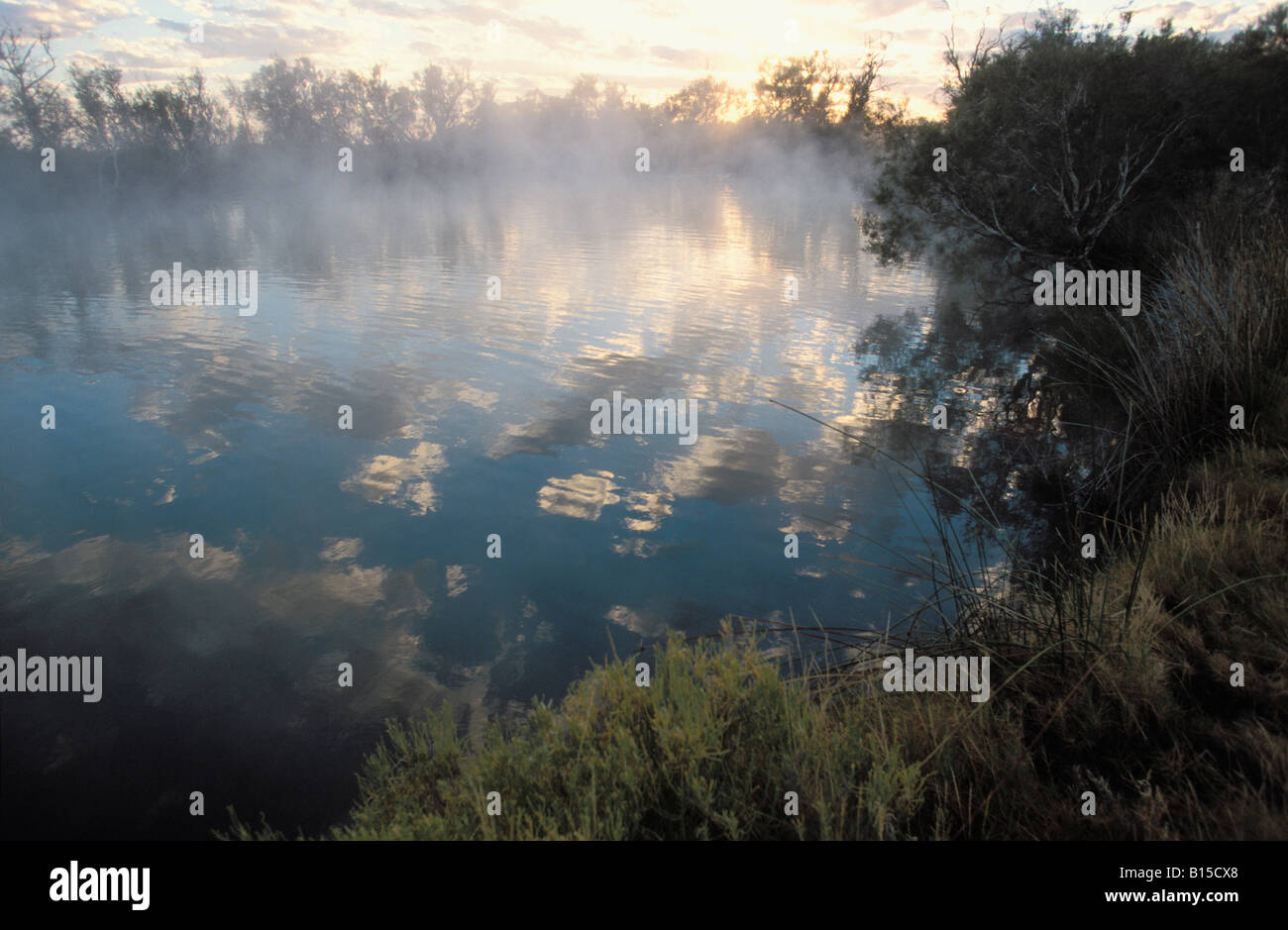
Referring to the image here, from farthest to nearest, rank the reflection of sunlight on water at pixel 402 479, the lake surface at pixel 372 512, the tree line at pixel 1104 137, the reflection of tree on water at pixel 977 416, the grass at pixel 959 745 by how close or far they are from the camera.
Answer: the tree line at pixel 1104 137 < the reflection of sunlight on water at pixel 402 479 < the reflection of tree on water at pixel 977 416 < the lake surface at pixel 372 512 < the grass at pixel 959 745

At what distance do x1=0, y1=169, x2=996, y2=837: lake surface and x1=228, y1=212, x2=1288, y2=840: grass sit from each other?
3.25 feet

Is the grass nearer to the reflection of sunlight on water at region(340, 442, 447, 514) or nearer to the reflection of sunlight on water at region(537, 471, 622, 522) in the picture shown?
the reflection of sunlight on water at region(537, 471, 622, 522)

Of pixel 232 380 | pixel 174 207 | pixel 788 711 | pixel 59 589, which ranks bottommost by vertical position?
pixel 59 589

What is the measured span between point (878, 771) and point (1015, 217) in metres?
14.7

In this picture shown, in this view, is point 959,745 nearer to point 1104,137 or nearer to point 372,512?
point 372,512

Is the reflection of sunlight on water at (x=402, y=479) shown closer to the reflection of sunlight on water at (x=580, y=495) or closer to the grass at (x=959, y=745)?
the reflection of sunlight on water at (x=580, y=495)

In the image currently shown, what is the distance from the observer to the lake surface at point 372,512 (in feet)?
15.0

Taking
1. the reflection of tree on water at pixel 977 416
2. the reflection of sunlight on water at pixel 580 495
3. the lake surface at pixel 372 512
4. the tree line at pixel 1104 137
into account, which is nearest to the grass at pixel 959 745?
the lake surface at pixel 372 512

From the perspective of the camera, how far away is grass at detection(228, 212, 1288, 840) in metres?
2.62

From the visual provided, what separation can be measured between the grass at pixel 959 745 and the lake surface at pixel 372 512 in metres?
0.99

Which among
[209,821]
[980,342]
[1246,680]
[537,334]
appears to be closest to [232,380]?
[537,334]

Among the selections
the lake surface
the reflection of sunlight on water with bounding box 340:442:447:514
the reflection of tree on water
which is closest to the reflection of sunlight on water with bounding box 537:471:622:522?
the lake surface
